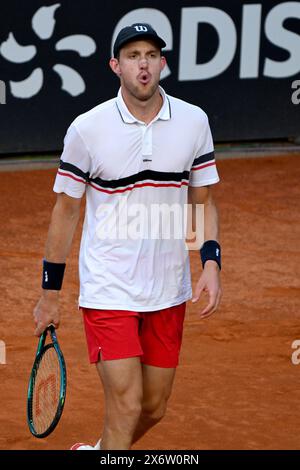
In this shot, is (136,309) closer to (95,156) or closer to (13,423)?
(95,156)

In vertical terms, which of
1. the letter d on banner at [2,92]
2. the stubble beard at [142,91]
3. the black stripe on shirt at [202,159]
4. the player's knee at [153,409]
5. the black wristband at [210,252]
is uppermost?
the stubble beard at [142,91]

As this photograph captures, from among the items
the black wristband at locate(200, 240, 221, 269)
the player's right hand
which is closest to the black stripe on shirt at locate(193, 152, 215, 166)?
the black wristband at locate(200, 240, 221, 269)

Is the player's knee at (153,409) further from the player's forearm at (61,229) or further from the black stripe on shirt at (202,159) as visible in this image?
the black stripe on shirt at (202,159)

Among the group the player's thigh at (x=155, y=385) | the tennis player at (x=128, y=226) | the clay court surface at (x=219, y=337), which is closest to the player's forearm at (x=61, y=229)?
the tennis player at (x=128, y=226)

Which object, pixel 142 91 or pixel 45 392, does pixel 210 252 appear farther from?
pixel 45 392

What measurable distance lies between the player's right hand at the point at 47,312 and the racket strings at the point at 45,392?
34cm

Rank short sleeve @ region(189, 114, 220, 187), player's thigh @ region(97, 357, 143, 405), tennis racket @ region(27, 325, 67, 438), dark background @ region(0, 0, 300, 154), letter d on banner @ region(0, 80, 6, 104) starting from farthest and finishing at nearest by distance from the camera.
A: dark background @ region(0, 0, 300, 154) < letter d on banner @ region(0, 80, 6, 104) < tennis racket @ region(27, 325, 67, 438) < short sleeve @ region(189, 114, 220, 187) < player's thigh @ region(97, 357, 143, 405)

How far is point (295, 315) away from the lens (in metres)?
9.02

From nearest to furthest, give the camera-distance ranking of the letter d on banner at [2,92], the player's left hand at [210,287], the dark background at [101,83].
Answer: the player's left hand at [210,287] → the letter d on banner at [2,92] → the dark background at [101,83]

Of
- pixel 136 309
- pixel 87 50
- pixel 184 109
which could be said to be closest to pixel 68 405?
pixel 136 309

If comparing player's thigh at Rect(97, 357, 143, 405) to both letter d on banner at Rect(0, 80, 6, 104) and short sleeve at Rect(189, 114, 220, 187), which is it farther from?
letter d on banner at Rect(0, 80, 6, 104)

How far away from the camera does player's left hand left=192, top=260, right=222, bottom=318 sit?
536 centimetres

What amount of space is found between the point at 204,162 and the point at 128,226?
0.53m

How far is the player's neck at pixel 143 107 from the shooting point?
5.38 metres
